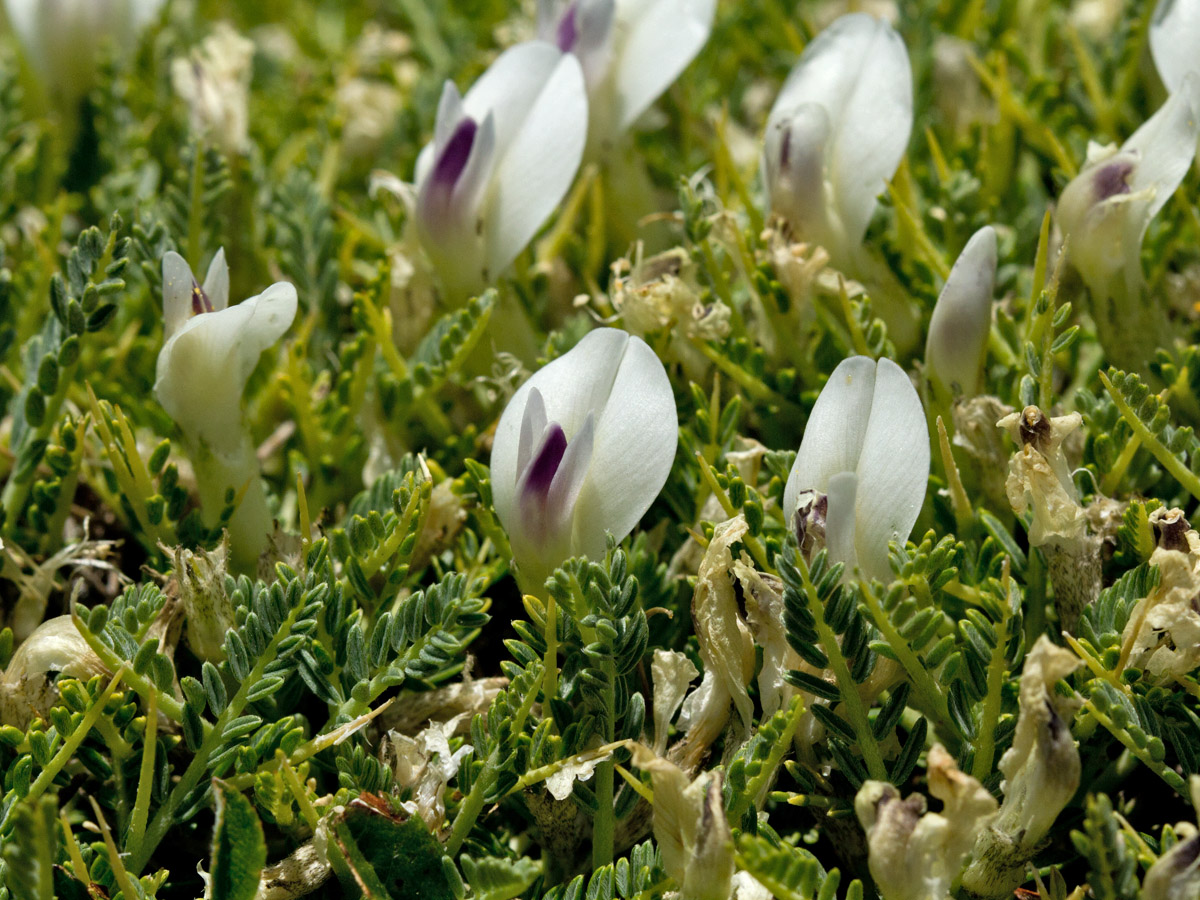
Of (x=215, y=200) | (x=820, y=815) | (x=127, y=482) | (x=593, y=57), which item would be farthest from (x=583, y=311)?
(x=820, y=815)

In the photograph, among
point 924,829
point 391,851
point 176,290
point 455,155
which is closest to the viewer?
point 924,829

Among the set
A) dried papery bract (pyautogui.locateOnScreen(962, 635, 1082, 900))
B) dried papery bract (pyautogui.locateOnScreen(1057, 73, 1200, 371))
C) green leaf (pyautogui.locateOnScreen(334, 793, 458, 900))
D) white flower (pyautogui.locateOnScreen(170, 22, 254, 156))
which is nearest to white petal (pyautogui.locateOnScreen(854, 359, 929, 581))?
dried papery bract (pyautogui.locateOnScreen(962, 635, 1082, 900))

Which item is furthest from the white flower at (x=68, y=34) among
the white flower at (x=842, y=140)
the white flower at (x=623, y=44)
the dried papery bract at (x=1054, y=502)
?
the dried papery bract at (x=1054, y=502)

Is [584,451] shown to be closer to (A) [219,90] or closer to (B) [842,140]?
(B) [842,140]

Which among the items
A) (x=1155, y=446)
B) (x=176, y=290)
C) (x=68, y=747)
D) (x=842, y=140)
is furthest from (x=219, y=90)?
(x=1155, y=446)

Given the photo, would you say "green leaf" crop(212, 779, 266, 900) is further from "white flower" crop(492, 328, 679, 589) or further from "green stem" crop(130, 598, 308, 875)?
"white flower" crop(492, 328, 679, 589)

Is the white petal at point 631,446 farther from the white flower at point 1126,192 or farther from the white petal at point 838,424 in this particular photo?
the white flower at point 1126,192
